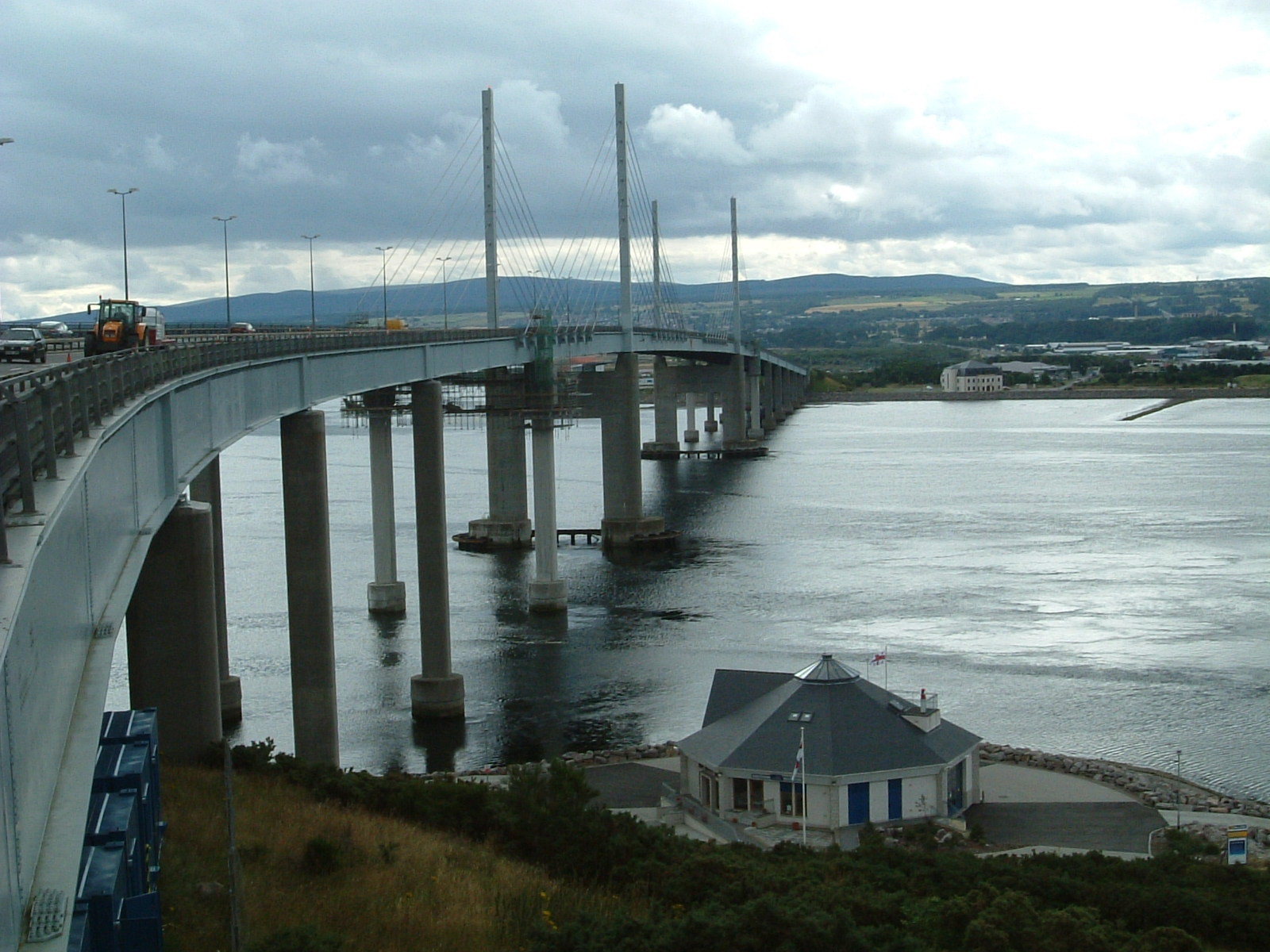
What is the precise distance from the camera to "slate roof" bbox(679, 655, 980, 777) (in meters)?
17.9

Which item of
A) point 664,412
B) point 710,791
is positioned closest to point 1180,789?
point 710,791

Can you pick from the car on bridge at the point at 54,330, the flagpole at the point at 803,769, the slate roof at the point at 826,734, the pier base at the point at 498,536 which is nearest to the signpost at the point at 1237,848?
the slate roof at the point at 826,734

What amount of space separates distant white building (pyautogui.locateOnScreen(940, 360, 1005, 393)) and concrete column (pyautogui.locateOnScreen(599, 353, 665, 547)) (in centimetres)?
11478

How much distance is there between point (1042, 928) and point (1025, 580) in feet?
93.8

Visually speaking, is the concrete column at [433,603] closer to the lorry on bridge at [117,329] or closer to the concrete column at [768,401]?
the lorry on bridge at [117,329]

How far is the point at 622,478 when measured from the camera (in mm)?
50469

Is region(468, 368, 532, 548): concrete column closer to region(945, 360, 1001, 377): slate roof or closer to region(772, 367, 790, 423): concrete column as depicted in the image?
region(772, 367, 790, 423): concrete column

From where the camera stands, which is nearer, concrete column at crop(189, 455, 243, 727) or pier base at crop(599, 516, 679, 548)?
concrete column at crop(189, 455, 243, 727)

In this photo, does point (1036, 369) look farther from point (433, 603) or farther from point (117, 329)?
point (117, 329)

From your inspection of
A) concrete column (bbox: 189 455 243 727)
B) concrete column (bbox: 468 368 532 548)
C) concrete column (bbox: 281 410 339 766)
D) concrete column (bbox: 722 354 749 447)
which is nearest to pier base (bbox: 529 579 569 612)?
concrete column (bbox: 468 368 532 548)

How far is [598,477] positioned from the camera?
7388 centimetres

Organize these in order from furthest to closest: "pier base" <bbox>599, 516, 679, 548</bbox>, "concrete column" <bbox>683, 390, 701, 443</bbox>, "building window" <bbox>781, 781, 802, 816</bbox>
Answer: "concrete column" <bbox>683, 390, 701, 443</bbox>, "pier base" <bbox>599, 516, 679, 548</bbox>, "building window" <bbox>781, 781, 802, 816</bbox>

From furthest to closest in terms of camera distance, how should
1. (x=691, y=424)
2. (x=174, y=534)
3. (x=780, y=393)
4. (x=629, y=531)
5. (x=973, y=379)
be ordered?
(x=973, y=379), (x=780, y=393), (x=691, y=424), (x=629, y=531), (x=174, y=534)

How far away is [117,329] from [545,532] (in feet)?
52.1
